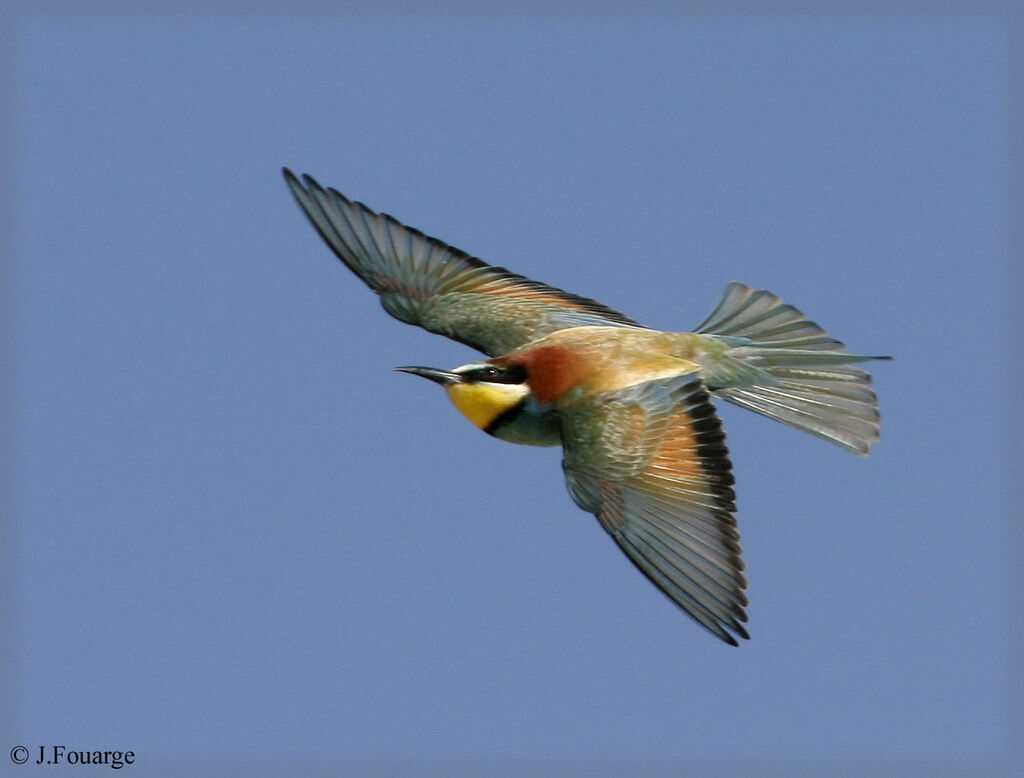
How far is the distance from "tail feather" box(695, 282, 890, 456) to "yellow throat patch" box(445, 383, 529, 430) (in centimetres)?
60

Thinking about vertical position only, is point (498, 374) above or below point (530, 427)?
above

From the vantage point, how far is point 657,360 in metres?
5.13

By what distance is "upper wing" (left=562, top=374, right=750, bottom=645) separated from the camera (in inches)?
178

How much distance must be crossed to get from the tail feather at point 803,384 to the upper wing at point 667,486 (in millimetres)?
352

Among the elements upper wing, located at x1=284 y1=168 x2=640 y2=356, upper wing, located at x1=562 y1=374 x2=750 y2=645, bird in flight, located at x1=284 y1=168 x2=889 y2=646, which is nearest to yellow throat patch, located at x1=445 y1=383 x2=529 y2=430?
bird in flight, located at x1=284 y1=168 x2=889 y2=646

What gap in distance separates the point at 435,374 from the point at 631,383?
620mm

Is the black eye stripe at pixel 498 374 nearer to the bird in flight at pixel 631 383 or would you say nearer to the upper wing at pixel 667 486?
the bird in flight at pixel 631 383

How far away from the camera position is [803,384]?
5.32 metres

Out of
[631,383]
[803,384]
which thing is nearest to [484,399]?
[631,383]

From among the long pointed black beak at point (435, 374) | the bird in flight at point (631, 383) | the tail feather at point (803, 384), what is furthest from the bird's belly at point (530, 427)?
the tail feather at point (803, 384)

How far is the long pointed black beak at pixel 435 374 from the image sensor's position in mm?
5211

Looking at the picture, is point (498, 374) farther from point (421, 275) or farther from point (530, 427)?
point (421, 275)

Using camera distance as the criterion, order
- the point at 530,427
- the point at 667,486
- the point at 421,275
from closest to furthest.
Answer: the point at 667,486 < the point at 530,427 < the point at 421,275

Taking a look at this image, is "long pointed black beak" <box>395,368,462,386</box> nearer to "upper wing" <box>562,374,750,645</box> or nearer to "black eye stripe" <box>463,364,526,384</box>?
"black eye stripe" <box>463,364,526,384</box>
